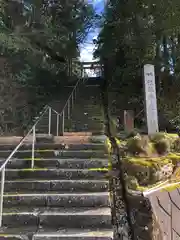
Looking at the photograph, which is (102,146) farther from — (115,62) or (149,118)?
(115,62)

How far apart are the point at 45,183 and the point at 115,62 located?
9937 millimetres

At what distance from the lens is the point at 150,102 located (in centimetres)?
614

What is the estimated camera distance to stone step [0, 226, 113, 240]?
10.3 feet

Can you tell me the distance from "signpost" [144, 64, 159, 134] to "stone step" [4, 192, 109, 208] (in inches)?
Result: 101

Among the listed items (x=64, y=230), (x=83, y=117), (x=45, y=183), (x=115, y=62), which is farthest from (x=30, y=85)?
(x=64, y=230)

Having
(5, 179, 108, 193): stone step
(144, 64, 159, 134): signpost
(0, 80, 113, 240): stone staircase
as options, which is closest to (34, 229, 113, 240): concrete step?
(0, 80, 113, 240): stone staircase

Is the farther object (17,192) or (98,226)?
(17,192)

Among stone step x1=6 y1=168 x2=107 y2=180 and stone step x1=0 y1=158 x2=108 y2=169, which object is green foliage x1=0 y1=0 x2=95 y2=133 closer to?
stone step x1=0 y1=158 x2=108 y2=169

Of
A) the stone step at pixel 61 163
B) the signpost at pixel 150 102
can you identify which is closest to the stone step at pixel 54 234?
A: the stone step at pixel 61 163

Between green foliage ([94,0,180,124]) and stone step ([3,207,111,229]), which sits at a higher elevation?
green foliage ([94,0,180,124])

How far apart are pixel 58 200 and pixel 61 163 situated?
3.13 feet

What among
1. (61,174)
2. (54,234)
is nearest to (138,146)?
(61,174)

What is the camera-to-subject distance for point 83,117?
389 inches

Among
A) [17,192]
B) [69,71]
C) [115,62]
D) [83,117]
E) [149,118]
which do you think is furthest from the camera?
[69,71]
